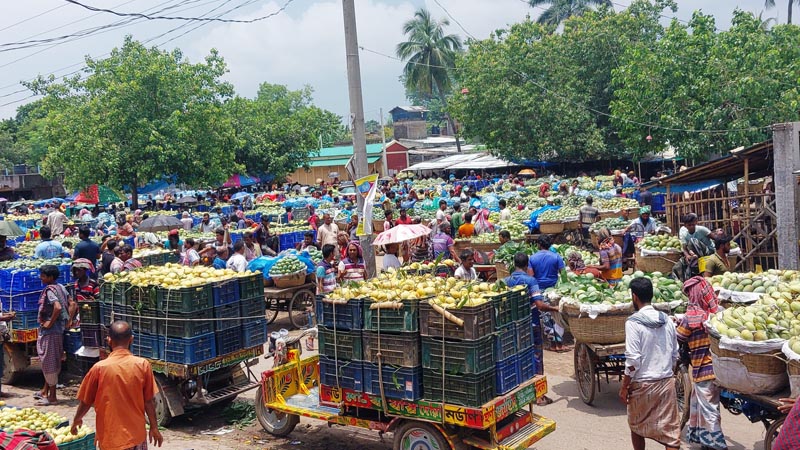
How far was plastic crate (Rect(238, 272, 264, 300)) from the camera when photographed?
8797 millimetres

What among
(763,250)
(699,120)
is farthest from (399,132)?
(763,250)

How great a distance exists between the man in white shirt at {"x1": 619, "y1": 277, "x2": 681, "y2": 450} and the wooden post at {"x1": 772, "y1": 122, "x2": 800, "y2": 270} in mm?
7249

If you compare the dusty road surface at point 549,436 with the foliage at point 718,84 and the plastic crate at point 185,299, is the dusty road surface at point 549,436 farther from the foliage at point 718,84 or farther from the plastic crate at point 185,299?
the foliage at point 718,84

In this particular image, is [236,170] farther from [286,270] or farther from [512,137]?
[286,270]

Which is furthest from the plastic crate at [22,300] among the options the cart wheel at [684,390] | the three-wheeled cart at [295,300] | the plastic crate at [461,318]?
the cart wheel at [684,390]

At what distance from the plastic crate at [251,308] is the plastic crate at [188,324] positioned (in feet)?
1.46

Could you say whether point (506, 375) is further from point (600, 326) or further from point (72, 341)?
point (72, 341)

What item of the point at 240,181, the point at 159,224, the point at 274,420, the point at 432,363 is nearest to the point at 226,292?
the point at 274,420

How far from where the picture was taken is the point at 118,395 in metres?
5.66

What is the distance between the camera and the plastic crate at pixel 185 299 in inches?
322

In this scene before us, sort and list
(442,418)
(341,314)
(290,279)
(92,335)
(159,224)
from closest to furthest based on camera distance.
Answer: (442,418), (341,314), (92,335), (290,279), (159,224)

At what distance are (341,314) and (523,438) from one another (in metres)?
2.05

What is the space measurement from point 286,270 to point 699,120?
73.7 ft

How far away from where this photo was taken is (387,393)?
661 cm
